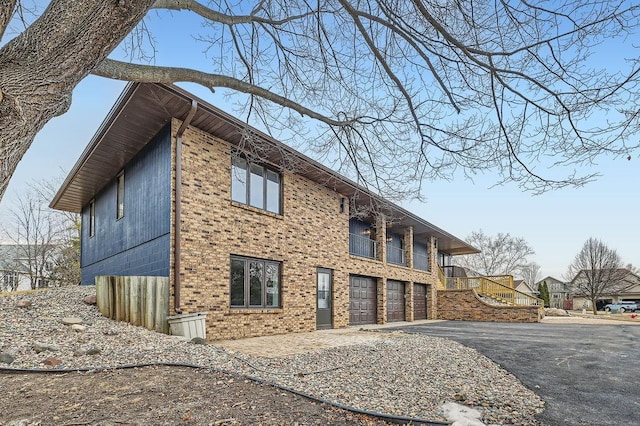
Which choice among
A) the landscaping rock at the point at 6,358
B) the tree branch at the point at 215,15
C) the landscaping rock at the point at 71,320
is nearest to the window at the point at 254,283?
the landscaping rock at the point at 71,320

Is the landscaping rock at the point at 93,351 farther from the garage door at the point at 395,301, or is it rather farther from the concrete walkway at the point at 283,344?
the garage door at the point at 395,301

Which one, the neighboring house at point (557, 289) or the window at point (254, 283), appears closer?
the window at point (254, 283)

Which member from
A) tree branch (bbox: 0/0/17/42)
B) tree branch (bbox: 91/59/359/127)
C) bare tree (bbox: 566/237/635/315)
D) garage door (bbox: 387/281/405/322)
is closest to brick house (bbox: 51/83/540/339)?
tree branch (bbox: 91/59/359/127)

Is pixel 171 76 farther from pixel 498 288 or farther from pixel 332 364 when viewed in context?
pixel 498 288

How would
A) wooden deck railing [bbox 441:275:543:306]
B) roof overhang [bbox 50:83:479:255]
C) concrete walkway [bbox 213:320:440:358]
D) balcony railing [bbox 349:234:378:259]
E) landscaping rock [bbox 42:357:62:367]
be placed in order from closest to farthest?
landscaping rock [bbox 42:357:62:367]
concrete walkway [bbox 213:320:440:358]
roof overhang [bbox 50:83:479:255]
balcony railing [bbox 349:234:378:259]
wooden deck railing [bbox 441:275:543:306]

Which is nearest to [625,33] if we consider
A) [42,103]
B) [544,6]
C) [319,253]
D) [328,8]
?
[544,6]

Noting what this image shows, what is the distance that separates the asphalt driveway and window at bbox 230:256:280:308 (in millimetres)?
5150

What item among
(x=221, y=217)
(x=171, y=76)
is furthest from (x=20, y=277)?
(x=171, y=76)

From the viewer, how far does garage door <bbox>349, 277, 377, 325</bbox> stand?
15.1 metres

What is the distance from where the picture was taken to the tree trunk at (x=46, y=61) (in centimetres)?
218

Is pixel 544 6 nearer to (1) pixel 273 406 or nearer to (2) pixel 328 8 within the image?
(2) pixel 328 8

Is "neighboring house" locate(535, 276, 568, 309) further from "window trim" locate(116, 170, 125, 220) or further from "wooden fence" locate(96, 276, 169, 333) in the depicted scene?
"wooden fence" locate(96, 276, 169, 333)

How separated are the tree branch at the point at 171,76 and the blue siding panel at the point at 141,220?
471 centimetres

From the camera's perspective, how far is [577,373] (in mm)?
6418
